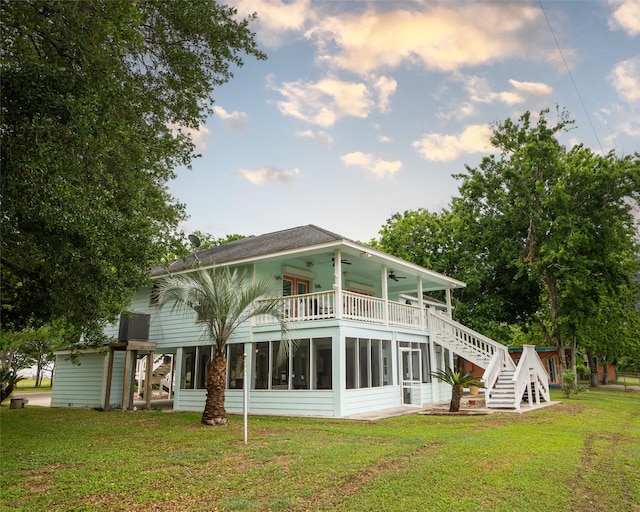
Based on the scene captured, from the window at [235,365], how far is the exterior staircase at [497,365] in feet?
24.5

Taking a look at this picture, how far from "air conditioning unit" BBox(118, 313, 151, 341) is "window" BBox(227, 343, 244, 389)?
160 inches

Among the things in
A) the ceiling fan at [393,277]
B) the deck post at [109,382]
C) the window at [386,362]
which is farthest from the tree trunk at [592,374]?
the deck post at [109,382]

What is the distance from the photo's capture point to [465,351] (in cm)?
1712

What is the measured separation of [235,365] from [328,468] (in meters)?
10.1

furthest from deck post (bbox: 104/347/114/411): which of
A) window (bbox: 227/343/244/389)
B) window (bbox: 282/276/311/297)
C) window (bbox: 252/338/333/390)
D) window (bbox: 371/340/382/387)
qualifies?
window (bbox: 371/340/382/387)

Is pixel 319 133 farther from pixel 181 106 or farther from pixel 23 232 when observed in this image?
pixel 23 232

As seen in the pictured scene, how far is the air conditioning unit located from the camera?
17.6 m

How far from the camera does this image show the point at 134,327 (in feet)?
58.2

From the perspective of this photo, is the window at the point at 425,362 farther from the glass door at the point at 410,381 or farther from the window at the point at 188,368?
the window at the point at 188,368

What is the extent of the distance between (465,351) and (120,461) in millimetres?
13056

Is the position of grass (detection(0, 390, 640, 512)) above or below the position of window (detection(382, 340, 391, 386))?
below

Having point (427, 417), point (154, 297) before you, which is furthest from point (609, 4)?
point (154, 297)

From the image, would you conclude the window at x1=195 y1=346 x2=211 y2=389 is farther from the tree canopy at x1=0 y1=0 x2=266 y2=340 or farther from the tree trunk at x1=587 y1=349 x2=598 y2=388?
the tree trunk at x1=587 y1=349 x2=598 y2=388

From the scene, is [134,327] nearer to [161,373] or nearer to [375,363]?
[375,363]
